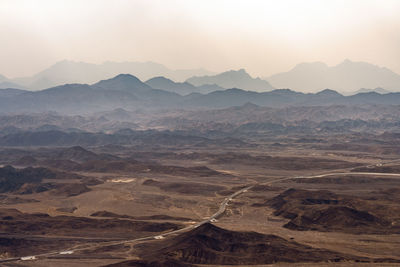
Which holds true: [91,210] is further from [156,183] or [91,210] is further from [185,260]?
[185,260]

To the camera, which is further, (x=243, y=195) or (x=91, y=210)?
(x=243, y=195)

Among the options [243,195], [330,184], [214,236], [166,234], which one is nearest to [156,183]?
[243,195]

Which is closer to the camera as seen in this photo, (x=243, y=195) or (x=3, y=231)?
(x=3, y=231)

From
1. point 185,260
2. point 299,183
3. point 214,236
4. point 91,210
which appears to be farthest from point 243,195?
point 185,260

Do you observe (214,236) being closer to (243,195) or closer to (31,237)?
(31,237)

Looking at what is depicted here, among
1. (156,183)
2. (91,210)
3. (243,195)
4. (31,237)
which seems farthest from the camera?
(156,183)

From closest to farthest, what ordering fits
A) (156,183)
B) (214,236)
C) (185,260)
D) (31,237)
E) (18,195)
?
(185,260) < (214,236) < (31,237) < (18,195) < (156,183)

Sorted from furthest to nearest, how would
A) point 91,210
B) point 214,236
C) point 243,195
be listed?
point 243,195, point 91,210, point 214,236

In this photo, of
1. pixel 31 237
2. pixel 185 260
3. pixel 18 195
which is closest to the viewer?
pixel 185 260
